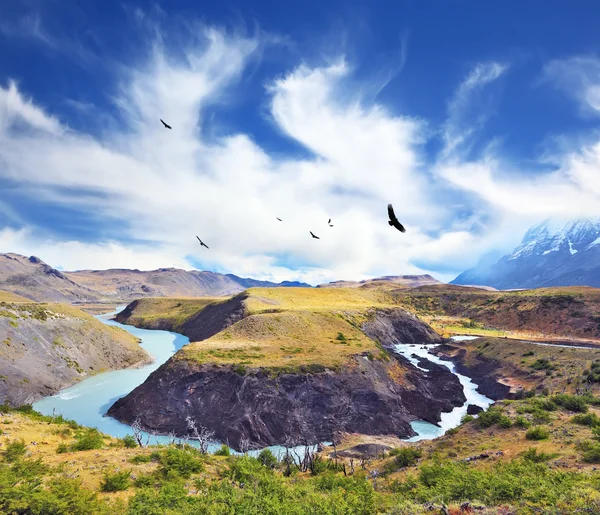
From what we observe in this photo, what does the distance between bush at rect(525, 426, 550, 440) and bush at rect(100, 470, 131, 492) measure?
99.5 ft

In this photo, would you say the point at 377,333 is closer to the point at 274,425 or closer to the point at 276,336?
the point at 276,336

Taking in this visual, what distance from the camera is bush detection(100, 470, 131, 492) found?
18578mm

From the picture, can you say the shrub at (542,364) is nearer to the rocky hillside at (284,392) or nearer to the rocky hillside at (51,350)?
the rocky hillside at (284,392)

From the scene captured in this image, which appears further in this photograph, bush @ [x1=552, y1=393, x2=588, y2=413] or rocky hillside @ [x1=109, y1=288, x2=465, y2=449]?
rocky hillside @ [x1=109, y1=288, x2=465, y2=449]

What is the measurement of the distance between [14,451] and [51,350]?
222 feet

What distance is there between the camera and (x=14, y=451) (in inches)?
863

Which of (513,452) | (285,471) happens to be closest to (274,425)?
(285,471)

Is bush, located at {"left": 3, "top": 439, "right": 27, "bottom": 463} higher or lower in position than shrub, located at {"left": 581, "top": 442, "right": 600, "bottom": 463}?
lower

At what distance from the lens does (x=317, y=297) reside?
15738cm

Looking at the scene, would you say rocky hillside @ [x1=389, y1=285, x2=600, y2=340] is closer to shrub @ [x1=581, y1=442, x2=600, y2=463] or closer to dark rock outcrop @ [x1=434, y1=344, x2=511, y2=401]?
dark rock outcrop @ [x1=434, y1=344, x2=511, y2=401]

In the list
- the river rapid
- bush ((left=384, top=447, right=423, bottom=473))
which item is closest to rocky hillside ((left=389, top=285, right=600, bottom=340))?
the river rapid

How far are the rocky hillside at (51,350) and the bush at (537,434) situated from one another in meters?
74.6

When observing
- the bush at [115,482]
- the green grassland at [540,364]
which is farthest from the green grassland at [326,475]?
the green grassland at [540,364]

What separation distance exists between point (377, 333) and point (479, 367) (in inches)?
1358
